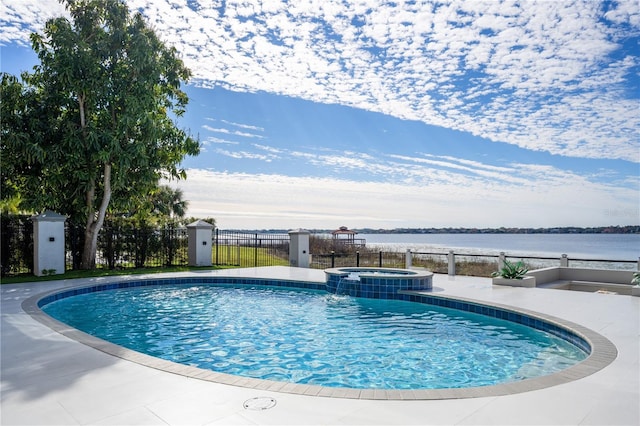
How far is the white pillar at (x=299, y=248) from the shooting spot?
16.2 m

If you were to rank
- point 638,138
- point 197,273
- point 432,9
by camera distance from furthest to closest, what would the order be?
1. point 638,138
2. point 197,273
3. point 432,9

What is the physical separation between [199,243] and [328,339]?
10314 millimetres

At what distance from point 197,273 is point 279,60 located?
709 centimetres

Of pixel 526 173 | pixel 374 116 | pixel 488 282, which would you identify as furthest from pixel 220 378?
pixel 526 173

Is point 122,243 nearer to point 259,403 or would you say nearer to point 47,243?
point 47,243

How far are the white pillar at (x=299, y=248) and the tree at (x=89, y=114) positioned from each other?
5419mm

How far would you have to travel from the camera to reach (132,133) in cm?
1420

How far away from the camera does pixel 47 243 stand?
41.7 feet

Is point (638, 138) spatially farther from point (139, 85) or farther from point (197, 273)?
point (139, 85)

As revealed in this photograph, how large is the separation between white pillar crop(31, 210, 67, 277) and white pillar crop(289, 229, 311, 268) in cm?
759

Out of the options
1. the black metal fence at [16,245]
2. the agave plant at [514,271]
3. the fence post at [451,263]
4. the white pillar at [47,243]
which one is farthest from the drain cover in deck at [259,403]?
the black metal fence at [16,245]

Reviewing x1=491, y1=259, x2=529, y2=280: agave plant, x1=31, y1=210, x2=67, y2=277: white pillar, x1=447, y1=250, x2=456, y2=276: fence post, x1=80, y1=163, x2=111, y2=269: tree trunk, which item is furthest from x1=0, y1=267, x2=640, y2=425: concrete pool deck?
x1=80, y1=163, x2=111, y2=269: tree trunk

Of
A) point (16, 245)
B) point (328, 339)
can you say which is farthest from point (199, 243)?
point (328, 339)

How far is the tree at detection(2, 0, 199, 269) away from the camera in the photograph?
1297 centimetres
